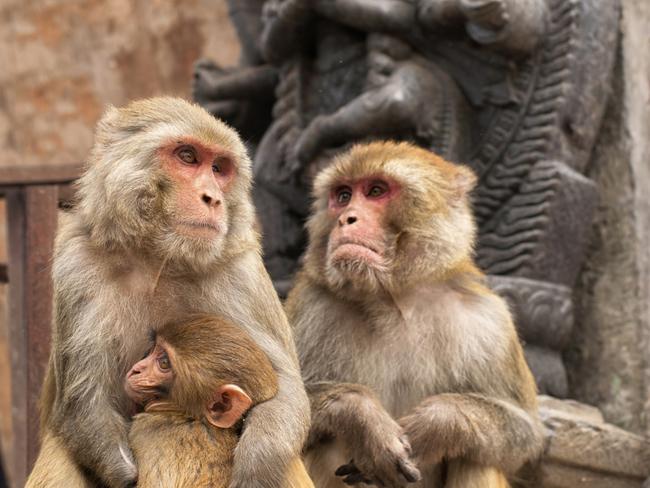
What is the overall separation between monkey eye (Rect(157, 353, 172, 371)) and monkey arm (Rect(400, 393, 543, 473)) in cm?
94

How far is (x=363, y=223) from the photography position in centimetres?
481

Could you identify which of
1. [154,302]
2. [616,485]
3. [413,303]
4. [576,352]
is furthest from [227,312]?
[576,352]

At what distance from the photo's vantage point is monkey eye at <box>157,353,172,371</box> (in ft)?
13.3

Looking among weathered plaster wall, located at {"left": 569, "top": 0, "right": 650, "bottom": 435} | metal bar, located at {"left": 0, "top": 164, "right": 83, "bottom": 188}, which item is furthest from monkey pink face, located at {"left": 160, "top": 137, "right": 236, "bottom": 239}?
weathered plaster wall, located at {"left": 569, "top": 0, "right": 650, "bottom": 435}

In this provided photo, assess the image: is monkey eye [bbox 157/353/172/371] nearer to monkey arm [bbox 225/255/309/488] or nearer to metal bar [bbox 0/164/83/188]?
monkey arm [bbox 225/255/309/488]

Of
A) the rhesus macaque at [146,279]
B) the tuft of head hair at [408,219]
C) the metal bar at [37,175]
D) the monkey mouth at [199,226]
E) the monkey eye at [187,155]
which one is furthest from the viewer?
the metal bar at [37,175]

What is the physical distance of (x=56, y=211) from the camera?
5.67 metres

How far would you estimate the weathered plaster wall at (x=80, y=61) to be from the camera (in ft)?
38.5

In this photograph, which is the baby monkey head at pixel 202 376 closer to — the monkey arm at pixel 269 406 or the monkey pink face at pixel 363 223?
the monkey arm at pixel 269 406

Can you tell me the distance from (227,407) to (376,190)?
1.22m

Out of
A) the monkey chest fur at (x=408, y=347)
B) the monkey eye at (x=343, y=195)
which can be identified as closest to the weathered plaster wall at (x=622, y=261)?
the monkey chest fur at (x=408, y=347)

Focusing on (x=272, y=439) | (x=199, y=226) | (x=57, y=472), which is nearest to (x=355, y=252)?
(x=199, y=226)

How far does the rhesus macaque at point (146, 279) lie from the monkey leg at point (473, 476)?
74 cm

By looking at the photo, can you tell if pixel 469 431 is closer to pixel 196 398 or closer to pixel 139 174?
pixel 196 398
